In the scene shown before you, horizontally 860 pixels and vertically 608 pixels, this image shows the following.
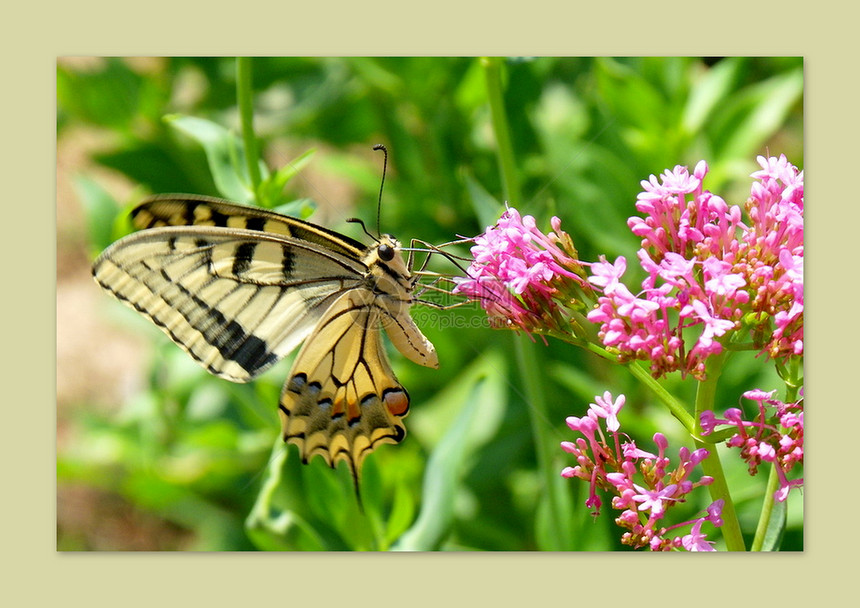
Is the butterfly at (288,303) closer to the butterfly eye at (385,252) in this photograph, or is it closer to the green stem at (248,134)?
the butterfly eye at (385,252)

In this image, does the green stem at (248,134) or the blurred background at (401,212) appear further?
the blurred background at (401,212)

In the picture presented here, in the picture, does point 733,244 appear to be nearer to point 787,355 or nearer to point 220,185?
point 787,355

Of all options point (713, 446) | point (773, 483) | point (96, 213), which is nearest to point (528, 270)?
point (713, 446)

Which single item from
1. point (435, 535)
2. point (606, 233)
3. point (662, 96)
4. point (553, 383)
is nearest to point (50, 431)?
point (435, 535)

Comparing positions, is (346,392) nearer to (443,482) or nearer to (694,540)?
(443,482)

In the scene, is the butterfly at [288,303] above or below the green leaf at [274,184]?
below

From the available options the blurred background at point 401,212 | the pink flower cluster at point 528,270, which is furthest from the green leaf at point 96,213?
the pink flower cluster at point 528,270

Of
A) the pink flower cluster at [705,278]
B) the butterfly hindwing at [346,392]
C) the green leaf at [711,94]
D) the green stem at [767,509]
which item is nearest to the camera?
the pink flower cluster at [705,278]
